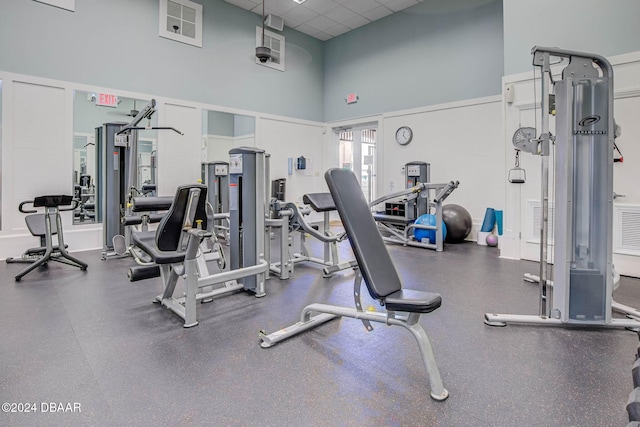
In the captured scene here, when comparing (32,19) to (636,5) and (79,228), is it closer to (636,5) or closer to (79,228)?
(79,228)

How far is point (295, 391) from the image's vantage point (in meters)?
1.69

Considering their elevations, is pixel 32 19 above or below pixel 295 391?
above

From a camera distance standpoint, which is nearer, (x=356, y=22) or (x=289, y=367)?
(x=289, y=367)

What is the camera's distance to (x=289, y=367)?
191 cm

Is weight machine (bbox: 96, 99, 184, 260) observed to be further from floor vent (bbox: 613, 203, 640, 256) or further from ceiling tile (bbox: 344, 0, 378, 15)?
floor vent (bbox: 613, 203, 640, 256)

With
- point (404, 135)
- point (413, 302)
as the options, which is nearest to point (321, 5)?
point (404, 135)

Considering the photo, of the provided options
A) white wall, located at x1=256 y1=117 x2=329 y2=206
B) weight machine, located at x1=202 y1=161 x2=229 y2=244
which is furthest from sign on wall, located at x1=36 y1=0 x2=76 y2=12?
white wall, located at x1=256 y1=117 x2=329 y2=206

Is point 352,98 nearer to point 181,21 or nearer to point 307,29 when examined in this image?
point 307,29

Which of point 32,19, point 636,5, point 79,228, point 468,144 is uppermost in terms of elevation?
point 32,19

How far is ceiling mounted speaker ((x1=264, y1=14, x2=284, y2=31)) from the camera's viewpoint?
276 inches

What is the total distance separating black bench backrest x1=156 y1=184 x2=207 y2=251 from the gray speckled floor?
23.3 inches

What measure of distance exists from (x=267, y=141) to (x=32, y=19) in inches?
159

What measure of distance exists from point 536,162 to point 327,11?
A: 16.6 feet

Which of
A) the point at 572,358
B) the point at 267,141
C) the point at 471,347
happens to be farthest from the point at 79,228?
the point at 572,358
